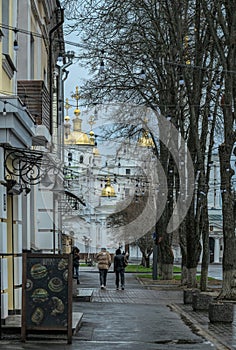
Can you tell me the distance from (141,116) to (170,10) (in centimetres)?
1117

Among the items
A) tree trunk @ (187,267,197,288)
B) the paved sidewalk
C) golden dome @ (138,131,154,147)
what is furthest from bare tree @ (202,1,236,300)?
golden dome @ (138,131,154,147)

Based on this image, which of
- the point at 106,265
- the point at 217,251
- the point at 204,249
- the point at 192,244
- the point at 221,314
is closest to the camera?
the point at 221,314

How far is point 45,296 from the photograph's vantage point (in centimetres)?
1362

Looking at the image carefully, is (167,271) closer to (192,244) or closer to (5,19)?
(192,244)

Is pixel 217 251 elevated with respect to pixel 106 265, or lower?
lower

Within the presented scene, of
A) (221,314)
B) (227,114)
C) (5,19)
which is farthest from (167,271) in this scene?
(5,19)

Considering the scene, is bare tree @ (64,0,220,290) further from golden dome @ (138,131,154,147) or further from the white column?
the white column

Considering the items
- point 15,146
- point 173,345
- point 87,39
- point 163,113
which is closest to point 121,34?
point 87,39

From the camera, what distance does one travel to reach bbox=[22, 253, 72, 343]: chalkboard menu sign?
536 inches

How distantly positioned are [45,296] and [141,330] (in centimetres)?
299

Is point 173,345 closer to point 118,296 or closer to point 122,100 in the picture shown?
point 118,296

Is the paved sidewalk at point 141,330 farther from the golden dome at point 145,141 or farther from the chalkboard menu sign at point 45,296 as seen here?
the golden dome at point 145,141

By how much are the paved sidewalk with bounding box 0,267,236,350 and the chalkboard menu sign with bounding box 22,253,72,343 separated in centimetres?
29

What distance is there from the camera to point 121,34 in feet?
86.5
